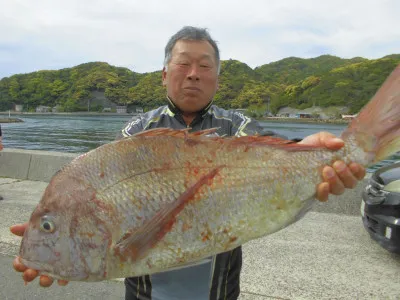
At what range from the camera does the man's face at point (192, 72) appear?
2.14 m

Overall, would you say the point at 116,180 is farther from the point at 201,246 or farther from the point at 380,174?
the point at 380,174

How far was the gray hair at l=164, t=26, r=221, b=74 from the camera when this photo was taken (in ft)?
7.13

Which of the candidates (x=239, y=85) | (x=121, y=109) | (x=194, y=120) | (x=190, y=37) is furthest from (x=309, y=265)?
(x=121, y=109)

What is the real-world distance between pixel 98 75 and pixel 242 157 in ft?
328

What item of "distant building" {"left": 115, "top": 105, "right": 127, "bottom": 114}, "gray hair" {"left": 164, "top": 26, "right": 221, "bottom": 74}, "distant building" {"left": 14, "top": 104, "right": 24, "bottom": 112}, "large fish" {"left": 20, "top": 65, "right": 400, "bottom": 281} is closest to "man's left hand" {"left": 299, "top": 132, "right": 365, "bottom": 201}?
"large fish" {"left": 20, "top": 65, "right": 400, "bottom": 281}

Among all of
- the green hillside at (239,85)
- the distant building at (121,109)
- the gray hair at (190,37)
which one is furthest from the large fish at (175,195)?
the distant building at (121,109)

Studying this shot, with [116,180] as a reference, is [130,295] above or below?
below

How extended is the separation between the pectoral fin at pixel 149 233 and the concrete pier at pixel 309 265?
2.20 m

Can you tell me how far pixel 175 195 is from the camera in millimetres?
1543

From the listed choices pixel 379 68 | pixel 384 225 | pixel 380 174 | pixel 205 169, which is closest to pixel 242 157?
pixel 205 169

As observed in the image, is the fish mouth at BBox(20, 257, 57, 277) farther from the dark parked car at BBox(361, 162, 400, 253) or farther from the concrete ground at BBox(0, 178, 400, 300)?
the dark parked car at BBox(361, 162, 400, 253)

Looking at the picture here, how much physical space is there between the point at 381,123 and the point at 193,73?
3.47ft

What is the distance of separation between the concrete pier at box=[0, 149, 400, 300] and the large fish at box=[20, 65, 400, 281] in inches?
80.5

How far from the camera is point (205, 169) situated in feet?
5.29
